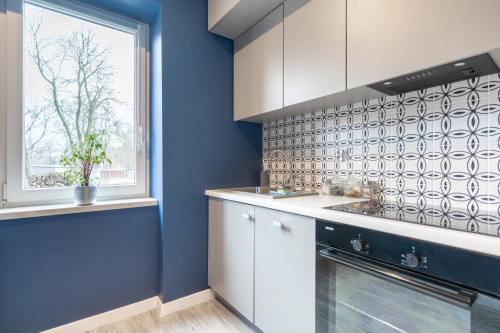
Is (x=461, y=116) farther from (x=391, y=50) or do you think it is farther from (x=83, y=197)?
(x=83, y=197)

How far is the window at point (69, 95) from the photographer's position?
154 cm

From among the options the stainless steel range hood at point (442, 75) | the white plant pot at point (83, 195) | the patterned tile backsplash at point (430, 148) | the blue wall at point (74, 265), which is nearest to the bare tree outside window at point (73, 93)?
the white plant pot at point (83, 195)

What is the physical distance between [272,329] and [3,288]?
1.50m

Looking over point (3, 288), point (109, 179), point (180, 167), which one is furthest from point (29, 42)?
point (3, 288)

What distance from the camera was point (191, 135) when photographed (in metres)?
1.91

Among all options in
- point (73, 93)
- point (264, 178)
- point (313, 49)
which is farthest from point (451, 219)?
point (73, 93)

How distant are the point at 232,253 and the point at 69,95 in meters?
1.57

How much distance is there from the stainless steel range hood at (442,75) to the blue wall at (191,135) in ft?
3.96

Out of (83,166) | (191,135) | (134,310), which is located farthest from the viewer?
(191,135)

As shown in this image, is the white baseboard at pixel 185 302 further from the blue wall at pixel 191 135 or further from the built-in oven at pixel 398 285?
the built-in oven at pixel 398 285

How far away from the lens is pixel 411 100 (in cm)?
134

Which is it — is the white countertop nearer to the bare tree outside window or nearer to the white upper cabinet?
the white upper cabinet

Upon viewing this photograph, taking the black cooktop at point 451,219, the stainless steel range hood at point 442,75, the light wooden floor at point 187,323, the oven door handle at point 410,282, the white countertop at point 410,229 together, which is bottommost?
the light wooden floor at point 187,323

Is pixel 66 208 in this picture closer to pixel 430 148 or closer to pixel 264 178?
pixel 264 178
